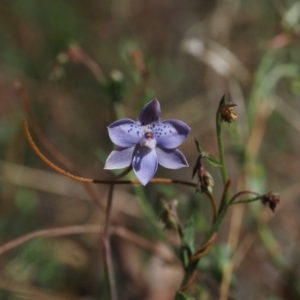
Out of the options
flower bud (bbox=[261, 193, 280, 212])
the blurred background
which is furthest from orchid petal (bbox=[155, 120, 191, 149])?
the blurred background

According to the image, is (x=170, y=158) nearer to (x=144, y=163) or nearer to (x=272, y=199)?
(x=144, y=163)

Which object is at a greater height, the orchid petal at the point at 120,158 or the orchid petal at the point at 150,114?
the orchid petal at the point at 150,114

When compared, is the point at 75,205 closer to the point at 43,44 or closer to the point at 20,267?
the point at 20,267

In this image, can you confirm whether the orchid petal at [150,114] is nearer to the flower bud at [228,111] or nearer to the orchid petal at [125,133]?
the orchid petal at [125,133]

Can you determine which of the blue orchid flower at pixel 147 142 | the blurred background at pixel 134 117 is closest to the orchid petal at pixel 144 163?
the blue orchid flower at pixel 147 142

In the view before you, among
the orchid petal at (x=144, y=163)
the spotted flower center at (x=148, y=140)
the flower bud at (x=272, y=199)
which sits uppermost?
the spotted flower center at (x=148, y=140)

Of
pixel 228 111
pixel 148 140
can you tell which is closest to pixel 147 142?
pixel 148 140

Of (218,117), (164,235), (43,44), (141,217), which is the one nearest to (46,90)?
(43,44)
